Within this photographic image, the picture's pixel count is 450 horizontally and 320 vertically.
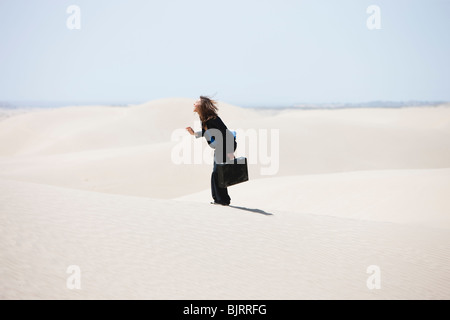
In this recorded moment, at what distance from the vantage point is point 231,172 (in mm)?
6738

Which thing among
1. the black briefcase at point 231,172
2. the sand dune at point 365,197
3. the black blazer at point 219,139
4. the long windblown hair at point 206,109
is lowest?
the sand dune at point 365,197

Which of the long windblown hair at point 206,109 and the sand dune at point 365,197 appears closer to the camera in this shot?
the long windblown hair at point 206,109

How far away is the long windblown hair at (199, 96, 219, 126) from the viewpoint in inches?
257

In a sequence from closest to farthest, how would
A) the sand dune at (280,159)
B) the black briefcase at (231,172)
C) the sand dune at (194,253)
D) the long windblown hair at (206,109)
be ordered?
the sand dune at (194,253) → the long windblown hair at (206,109) → the black briefcase at (231,172) → the sand dune at (280,159)

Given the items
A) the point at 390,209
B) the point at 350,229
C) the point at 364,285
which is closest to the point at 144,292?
the point at 364,285

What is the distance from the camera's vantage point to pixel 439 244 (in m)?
6.07

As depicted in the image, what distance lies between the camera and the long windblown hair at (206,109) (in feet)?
21.4

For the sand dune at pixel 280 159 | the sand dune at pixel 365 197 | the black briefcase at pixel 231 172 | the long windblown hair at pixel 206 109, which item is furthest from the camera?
the sand dune at pixel 280 159

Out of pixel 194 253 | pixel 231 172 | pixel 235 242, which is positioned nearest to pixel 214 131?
pixel 231 172

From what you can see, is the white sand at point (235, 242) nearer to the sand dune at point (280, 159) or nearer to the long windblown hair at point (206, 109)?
the long windblown hair at point (206, 109)

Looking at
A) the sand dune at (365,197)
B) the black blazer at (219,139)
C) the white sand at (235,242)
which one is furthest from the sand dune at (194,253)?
the sand dune at (365,197)

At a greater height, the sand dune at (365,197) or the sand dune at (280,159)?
the sand dune at (280,159)

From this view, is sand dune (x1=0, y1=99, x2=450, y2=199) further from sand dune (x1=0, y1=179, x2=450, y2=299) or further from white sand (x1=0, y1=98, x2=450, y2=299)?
sand dune (x1=0, y1=179, x2=450, y2=299)

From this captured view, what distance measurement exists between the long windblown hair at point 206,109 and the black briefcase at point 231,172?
2.54ft
